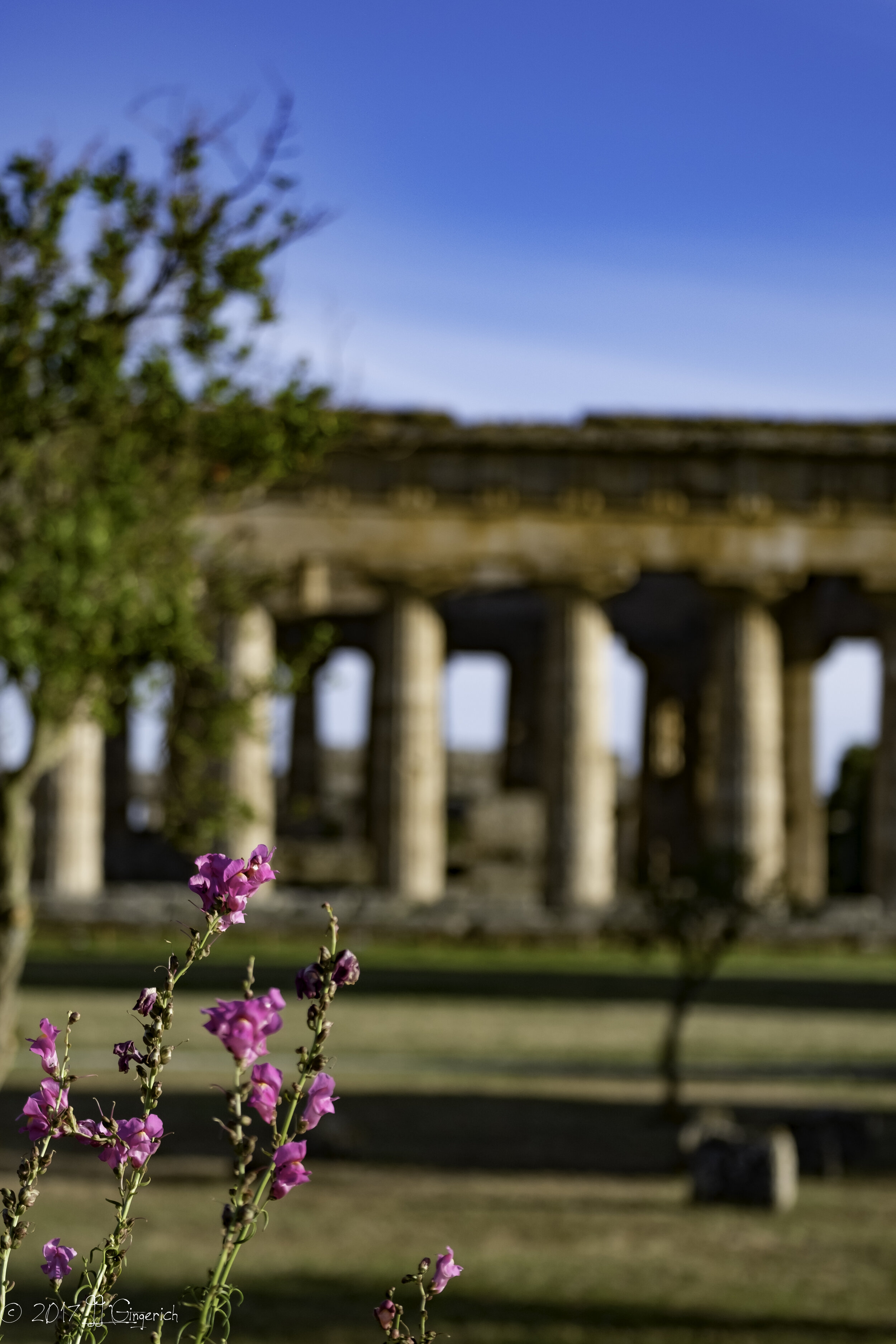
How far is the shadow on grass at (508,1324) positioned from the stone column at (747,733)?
28252 mm

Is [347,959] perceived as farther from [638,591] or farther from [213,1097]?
[638,591]

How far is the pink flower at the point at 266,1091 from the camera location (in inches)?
104

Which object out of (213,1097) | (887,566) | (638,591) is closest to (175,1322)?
(213,1097)

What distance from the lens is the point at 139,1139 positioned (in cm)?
296

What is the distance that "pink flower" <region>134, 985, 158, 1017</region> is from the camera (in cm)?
276

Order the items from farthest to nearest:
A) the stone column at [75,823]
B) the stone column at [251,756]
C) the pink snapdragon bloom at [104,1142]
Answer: the stone column at [75,823] < the stone column at [251,756] < the pink snapdragon bloom at [104,1142]

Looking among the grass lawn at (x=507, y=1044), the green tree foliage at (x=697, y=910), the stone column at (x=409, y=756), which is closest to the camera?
the green tree foliage at (x=697, y=910)

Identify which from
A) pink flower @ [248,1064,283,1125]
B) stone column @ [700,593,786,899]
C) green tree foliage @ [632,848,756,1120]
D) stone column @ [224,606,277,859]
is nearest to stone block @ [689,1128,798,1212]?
green tree foliage @ [632,848,756,1120]

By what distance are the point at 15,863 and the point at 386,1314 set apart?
32.1 ft

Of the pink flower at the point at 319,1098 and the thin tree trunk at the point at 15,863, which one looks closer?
the pink flower at the point at 319,1098

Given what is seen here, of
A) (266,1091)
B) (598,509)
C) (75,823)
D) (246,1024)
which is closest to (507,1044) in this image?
(266,1091)

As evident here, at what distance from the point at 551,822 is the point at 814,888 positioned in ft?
30.9

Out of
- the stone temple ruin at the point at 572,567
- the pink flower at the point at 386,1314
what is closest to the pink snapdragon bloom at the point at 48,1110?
the pink flower at the point at 386,1314

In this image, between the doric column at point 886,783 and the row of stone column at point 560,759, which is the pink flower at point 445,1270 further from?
the doric column at point 886,783
